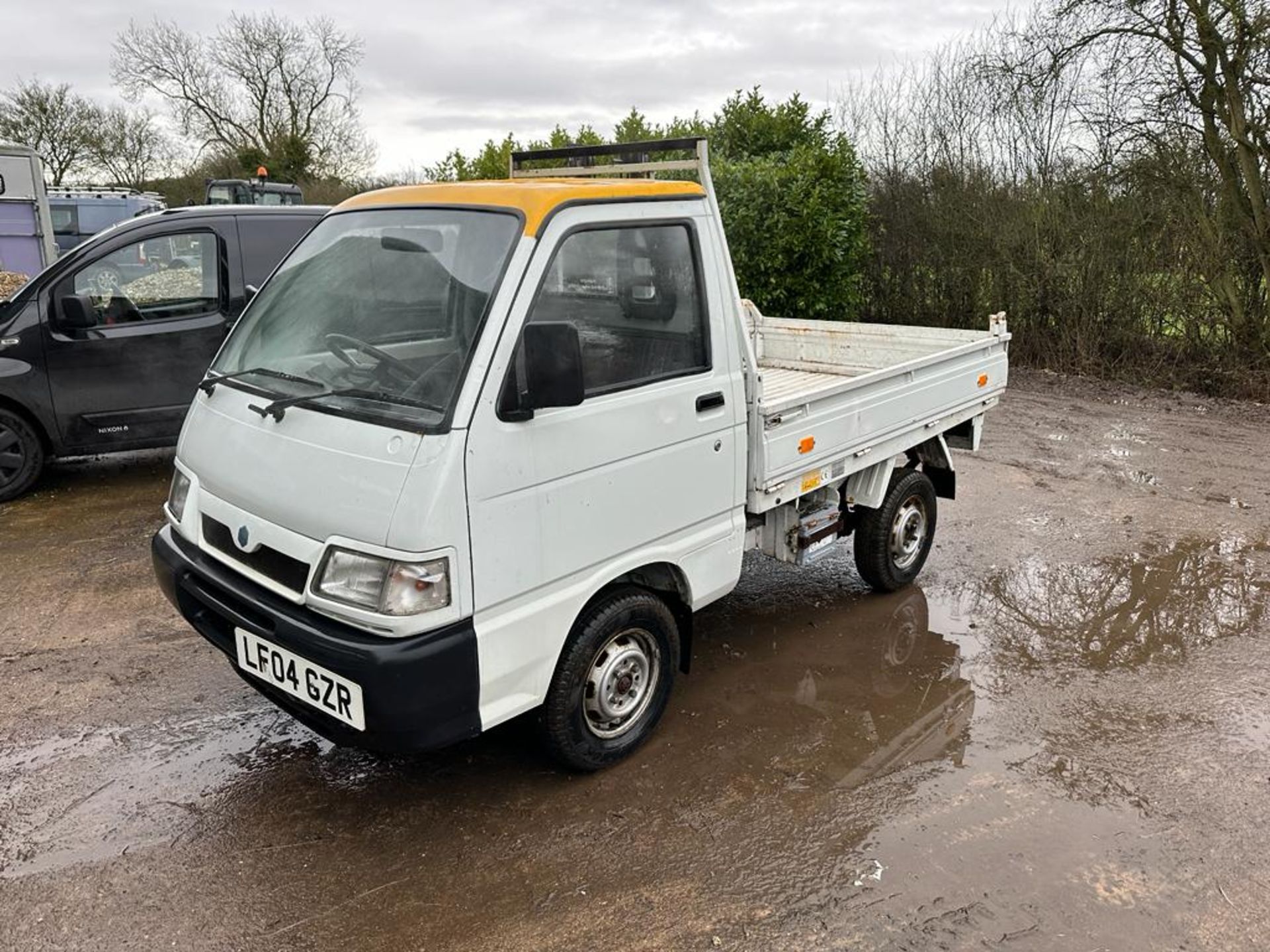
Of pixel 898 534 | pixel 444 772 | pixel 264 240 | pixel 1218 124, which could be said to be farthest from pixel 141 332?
pixel 1218 124

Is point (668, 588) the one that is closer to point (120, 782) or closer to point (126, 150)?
point (120, 782)

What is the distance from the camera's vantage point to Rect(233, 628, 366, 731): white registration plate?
2852 mm

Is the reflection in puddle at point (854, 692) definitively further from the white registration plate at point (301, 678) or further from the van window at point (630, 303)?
the white registration plate at point (301, 678)

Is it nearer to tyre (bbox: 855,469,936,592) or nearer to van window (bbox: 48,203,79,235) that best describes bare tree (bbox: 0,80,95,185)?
van window (bbox: 48,203,79,235)

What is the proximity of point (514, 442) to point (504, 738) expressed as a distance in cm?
150

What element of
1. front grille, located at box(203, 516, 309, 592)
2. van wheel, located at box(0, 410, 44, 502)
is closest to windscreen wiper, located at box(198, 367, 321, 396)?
front grille, located at box(203, 516, 309, 592)

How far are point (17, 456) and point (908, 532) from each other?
6328 mm

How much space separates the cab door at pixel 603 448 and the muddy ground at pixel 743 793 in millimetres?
642

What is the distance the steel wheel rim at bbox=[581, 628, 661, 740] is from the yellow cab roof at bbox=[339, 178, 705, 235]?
1587 mm

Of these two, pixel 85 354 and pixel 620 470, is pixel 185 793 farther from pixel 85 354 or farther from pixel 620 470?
pixel 85 354

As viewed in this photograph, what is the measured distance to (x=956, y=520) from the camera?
654 cm

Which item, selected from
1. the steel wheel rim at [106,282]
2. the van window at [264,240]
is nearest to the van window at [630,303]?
the van window at [264,240]

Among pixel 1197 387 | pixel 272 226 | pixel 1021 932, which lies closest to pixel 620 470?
pixel 1021 932

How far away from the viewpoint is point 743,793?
3.49m
